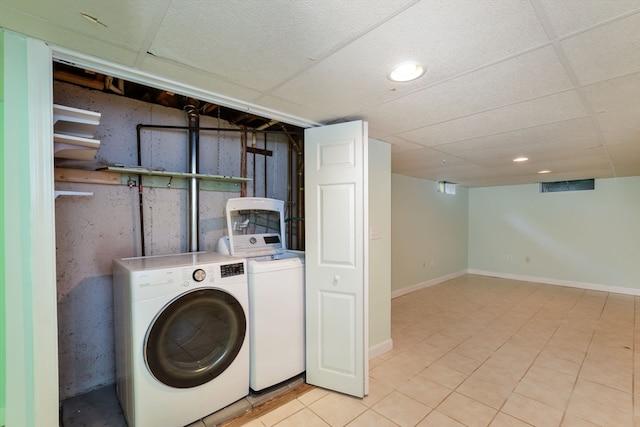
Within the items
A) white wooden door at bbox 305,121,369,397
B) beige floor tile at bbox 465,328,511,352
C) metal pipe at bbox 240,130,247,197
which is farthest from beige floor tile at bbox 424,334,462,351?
metal pipe at bbox 240,130,247,197

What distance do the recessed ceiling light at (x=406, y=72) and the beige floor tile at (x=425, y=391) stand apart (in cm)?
217

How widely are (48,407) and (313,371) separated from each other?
1.56m

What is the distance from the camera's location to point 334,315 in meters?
2.13

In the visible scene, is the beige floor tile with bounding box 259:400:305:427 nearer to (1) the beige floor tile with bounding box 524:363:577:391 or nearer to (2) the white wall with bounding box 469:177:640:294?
(1) the beige floor tile with bounding box 524:363:577:391

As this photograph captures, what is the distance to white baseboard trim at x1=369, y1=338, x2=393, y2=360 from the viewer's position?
263 centimetres

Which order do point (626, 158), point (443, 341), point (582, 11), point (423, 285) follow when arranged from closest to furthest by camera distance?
1. point (582, 11)
2. point (443, 341)
3. point (626, 158)
4. point (423, 285)

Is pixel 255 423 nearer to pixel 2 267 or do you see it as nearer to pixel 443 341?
pixel 2 267

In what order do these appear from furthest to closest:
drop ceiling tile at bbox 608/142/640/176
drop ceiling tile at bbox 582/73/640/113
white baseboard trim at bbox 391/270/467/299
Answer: white baseboard trim at bbox 391/270/467/299, drop ceiling tile at bbox 608/142/640/176, drop ceiling tile at bbox 582/73/640/113

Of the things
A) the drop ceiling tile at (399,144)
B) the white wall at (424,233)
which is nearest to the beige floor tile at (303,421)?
the drop ceiling tile at (399,144)

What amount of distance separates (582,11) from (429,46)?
500 mm

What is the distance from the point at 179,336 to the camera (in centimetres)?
171

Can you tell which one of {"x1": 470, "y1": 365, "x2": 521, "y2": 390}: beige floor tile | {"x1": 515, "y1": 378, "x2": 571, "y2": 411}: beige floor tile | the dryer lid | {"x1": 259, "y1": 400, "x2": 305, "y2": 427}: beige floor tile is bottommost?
{"x1": 470, "y1": 365, "x2": 521, "y2": 390}: beige floor tile

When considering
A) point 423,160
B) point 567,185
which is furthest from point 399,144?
point 567,185

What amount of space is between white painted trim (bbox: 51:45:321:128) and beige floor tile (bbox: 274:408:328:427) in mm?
2075
